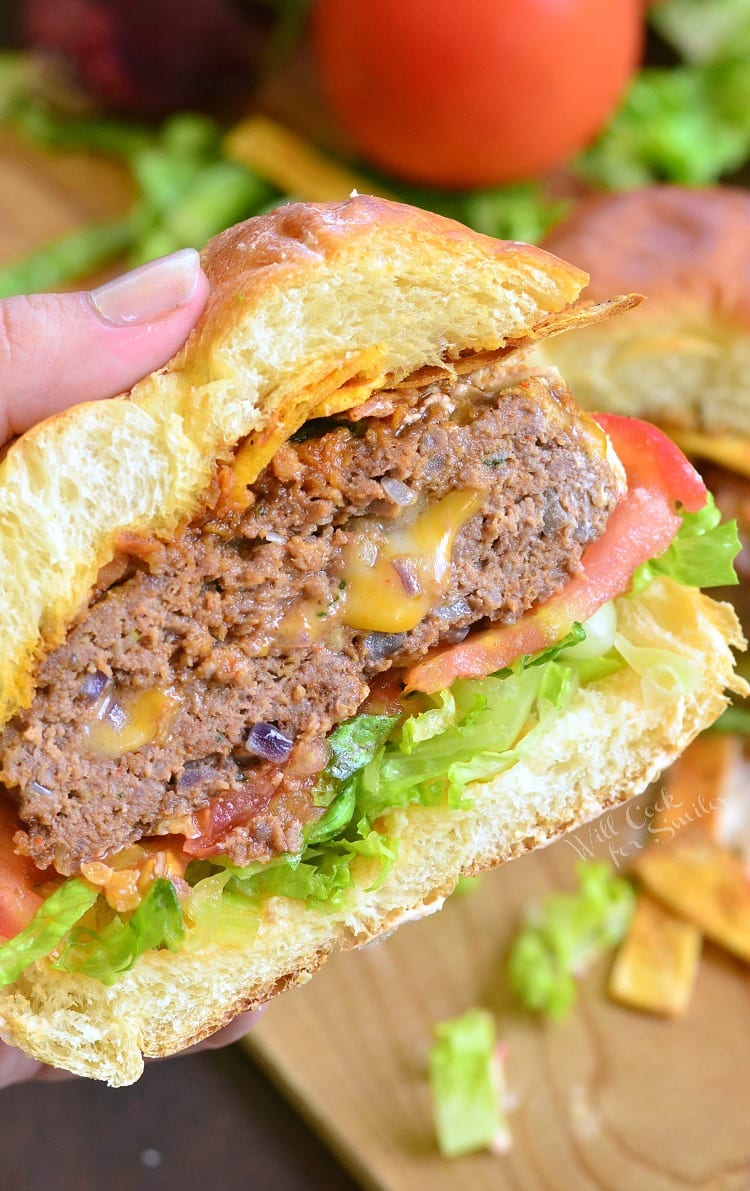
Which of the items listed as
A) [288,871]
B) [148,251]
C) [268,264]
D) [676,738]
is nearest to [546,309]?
[268,264]

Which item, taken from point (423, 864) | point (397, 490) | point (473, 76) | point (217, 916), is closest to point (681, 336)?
point (473, 76)

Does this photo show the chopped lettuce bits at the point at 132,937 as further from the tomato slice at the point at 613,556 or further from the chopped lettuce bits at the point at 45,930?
the tomato slice at the point at 613,556

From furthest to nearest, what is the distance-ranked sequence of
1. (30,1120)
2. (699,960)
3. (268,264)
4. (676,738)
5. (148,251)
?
(148,251) → (699,960) → (30,1120) → (676,738) → (268,264)

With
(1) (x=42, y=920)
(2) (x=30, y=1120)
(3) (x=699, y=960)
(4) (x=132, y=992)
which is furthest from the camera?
(3) (x=699, y=960)

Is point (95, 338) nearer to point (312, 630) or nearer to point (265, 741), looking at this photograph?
point (312, 630)

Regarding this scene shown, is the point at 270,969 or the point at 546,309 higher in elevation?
the point at 546,309

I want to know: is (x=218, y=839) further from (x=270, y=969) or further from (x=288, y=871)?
(x=270, y=969)

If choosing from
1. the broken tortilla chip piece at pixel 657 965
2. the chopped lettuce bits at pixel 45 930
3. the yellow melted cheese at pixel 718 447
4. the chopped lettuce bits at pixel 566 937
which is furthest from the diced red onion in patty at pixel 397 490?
the broken tortilla chip piece at pixel 657 965
